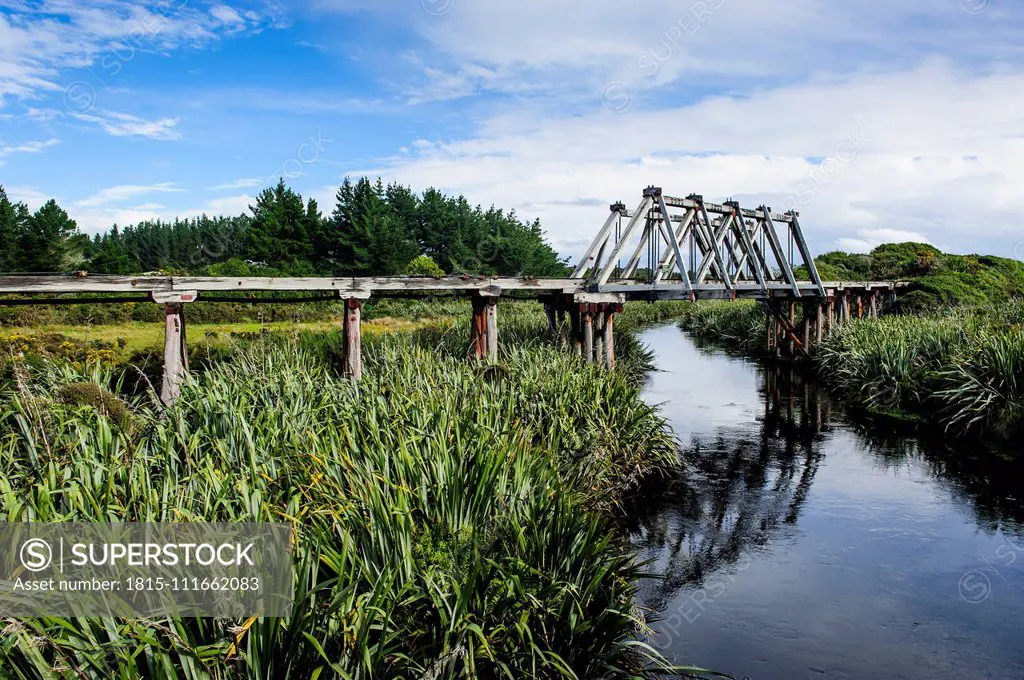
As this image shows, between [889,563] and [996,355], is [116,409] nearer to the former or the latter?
[889,563]

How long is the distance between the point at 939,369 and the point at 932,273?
2302 cm

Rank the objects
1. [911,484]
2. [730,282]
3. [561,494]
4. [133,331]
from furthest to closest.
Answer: [133,331] < [730,282] < [911,484] < [561,494]

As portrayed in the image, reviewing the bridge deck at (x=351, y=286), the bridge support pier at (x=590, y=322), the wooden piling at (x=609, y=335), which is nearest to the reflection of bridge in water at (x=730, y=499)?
the wooden piling at (x=609, y=335)

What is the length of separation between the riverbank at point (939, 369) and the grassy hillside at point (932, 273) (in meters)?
5.71

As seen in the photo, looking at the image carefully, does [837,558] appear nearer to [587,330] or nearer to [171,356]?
[587,330]

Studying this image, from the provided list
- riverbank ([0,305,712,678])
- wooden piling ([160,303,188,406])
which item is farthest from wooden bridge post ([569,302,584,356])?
wooden piling ([160,303,188,406])

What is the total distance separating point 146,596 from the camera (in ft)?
13.3

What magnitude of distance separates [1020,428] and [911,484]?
326cm

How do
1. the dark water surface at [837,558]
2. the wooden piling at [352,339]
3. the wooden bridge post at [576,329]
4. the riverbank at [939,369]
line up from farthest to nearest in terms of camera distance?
the wooden bridge post at [576,329] → the riverbank at [939,369] → the wooden piling at [352,339] → the dark water surface at [837,558]

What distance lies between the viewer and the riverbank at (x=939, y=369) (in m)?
14.8

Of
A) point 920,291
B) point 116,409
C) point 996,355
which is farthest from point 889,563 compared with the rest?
point 920,291

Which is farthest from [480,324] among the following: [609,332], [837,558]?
[837,558]

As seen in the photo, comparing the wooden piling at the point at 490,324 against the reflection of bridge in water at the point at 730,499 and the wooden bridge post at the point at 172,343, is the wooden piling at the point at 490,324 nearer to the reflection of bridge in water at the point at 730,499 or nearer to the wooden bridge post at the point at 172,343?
the reflection of bridge in water at the point at 730,499

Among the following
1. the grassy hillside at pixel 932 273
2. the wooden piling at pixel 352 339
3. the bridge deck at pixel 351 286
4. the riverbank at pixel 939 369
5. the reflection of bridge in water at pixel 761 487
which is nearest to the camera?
the bridge deck at pixel 351 286
